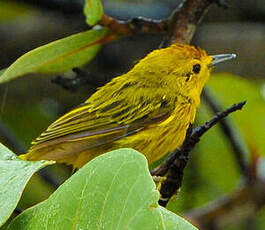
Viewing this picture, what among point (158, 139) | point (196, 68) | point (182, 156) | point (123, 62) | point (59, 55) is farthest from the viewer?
point (123, 62)

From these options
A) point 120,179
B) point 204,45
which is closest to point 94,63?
point 204,45

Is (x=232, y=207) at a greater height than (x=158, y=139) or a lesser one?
lesser

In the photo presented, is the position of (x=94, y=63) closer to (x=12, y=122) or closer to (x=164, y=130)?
(x=12, y=122)

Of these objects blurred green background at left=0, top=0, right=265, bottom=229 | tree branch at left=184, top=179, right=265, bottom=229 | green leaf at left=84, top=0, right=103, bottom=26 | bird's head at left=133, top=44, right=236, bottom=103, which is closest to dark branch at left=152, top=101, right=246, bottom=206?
green leaf at left=84, top=0, right=103, bottom=26

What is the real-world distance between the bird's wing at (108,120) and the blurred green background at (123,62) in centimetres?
74

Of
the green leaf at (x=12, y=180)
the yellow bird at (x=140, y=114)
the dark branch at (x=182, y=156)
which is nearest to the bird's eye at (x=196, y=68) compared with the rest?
the yellow bird at (x=140, y=114)

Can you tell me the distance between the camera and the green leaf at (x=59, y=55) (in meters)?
2.39

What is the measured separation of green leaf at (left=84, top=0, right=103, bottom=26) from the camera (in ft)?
8.44

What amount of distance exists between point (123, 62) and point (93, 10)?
1660 millimetres

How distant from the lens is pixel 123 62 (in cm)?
426

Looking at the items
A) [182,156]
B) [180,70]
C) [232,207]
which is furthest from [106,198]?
[232,207]

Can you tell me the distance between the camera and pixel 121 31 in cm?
277

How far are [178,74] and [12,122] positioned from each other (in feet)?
4.02

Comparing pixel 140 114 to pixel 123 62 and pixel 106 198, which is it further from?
pixel 123 62
